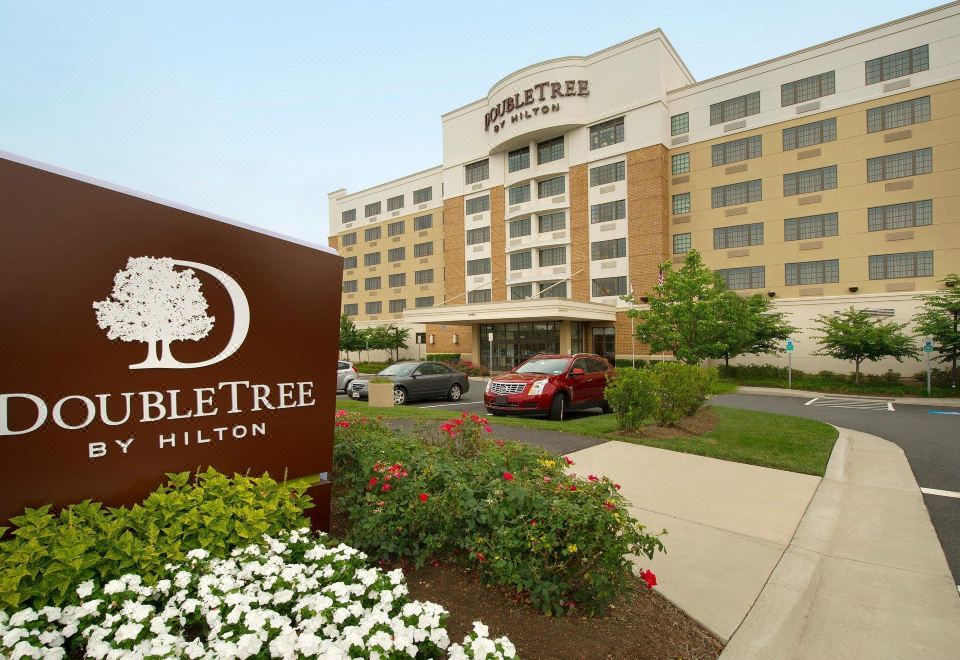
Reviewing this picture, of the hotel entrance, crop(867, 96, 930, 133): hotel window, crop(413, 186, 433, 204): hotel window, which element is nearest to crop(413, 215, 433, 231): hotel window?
crop(413, 186, 433, 204): hotel window

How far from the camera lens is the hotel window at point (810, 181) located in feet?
98.3

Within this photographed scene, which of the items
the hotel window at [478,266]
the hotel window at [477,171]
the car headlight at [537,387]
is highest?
the hotel window at [477,171]

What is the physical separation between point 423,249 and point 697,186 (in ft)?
86.7

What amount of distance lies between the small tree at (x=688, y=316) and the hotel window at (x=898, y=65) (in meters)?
15.9

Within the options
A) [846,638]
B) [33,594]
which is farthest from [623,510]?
[33,594]

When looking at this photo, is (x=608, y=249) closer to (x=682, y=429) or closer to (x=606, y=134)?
(x=606, y=134)

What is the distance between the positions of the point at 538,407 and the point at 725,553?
7.71 m

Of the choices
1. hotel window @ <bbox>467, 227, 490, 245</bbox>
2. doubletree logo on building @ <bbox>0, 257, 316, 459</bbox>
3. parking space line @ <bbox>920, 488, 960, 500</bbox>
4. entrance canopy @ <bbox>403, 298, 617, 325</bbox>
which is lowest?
parking space line @ <bbox>920, 488, 960, 500</bbox>

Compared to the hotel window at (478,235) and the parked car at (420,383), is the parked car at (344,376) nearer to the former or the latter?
the parked car at (420,383)

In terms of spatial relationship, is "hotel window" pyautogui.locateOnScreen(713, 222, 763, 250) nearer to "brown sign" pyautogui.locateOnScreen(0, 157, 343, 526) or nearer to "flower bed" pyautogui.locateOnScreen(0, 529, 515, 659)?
"brown sign" pyautogui.locateOnScreen(0, 157, 343, 526)

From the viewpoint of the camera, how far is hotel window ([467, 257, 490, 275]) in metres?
42.5

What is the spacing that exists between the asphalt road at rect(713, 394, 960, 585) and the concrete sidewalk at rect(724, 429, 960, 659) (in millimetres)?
191

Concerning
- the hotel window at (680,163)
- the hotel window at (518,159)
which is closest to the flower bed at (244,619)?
the hotel window at (680,163)

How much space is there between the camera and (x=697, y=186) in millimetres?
34156
